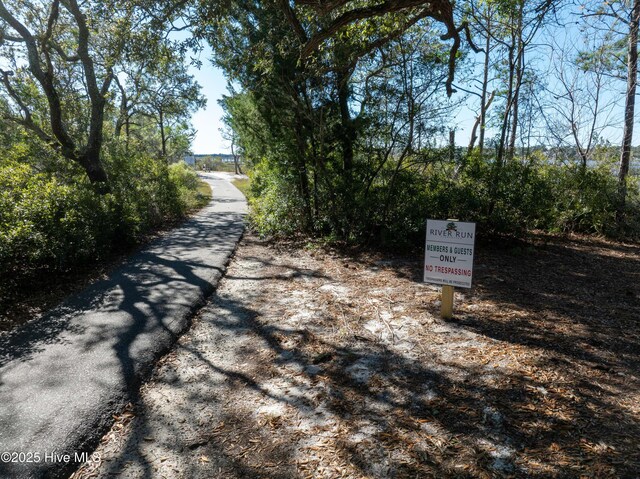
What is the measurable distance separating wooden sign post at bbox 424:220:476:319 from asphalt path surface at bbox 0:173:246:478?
3104 millimetres

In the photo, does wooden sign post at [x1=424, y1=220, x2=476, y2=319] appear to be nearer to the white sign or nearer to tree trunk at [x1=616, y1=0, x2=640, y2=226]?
the white sign

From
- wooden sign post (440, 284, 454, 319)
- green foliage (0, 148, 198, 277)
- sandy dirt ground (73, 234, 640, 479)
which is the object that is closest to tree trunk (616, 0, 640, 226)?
sandy dirt ground (73, 234, 640, 479)

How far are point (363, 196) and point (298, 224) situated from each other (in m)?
2.27

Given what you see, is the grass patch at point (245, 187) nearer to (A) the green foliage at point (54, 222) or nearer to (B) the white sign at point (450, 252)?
(A) the green foliage at point (54, 222)

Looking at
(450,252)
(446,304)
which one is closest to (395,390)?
(446,304)

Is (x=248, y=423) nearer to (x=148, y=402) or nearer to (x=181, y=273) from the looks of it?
(x=148, y=402)

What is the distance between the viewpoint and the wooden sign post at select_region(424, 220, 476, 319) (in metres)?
4.07

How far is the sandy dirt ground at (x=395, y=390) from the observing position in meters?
2.33

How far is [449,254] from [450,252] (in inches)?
1.0

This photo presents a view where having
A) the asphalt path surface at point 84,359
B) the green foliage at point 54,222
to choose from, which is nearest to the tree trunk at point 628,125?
the asphalt path surface at point 84,359

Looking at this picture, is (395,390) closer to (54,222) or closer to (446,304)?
(446,304)

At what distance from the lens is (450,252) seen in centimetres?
417

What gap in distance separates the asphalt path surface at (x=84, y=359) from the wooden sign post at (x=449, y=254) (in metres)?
3.10

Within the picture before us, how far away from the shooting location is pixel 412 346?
380 cm
